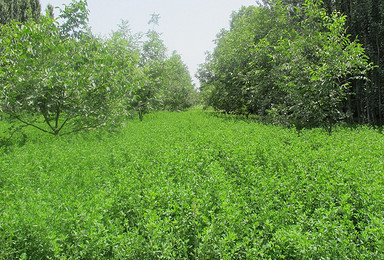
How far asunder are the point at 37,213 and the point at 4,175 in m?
2.35

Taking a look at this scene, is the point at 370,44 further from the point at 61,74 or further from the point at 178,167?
the point at 61,74

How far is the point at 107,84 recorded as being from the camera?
786 centimetres

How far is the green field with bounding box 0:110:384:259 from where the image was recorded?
2498 millimetres

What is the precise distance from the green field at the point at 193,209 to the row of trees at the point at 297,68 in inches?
170

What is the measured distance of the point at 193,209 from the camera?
10.3 ft

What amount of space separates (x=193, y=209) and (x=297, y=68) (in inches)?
362

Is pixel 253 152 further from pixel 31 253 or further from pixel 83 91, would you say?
pixel 83 91

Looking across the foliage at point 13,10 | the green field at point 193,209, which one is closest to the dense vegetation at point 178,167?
the green field at point 193,209

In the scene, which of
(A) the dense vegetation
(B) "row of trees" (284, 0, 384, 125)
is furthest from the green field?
(B) "row of trees" (284, 0, 384, 125)

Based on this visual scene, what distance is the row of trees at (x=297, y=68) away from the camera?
30.6 ft

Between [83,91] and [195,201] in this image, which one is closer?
[195,201]

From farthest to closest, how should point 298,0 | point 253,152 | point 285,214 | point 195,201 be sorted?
1. point 298,0
2. point 253,152
3. point 195,201
4. point 285,214

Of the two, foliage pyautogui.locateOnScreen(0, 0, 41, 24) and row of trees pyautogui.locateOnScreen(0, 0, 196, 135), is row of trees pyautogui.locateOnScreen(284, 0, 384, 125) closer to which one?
row of trees pyautogui.locateOnScreen(0, 0, 196, 135)

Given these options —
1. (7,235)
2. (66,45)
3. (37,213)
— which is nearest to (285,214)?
(37,213)
